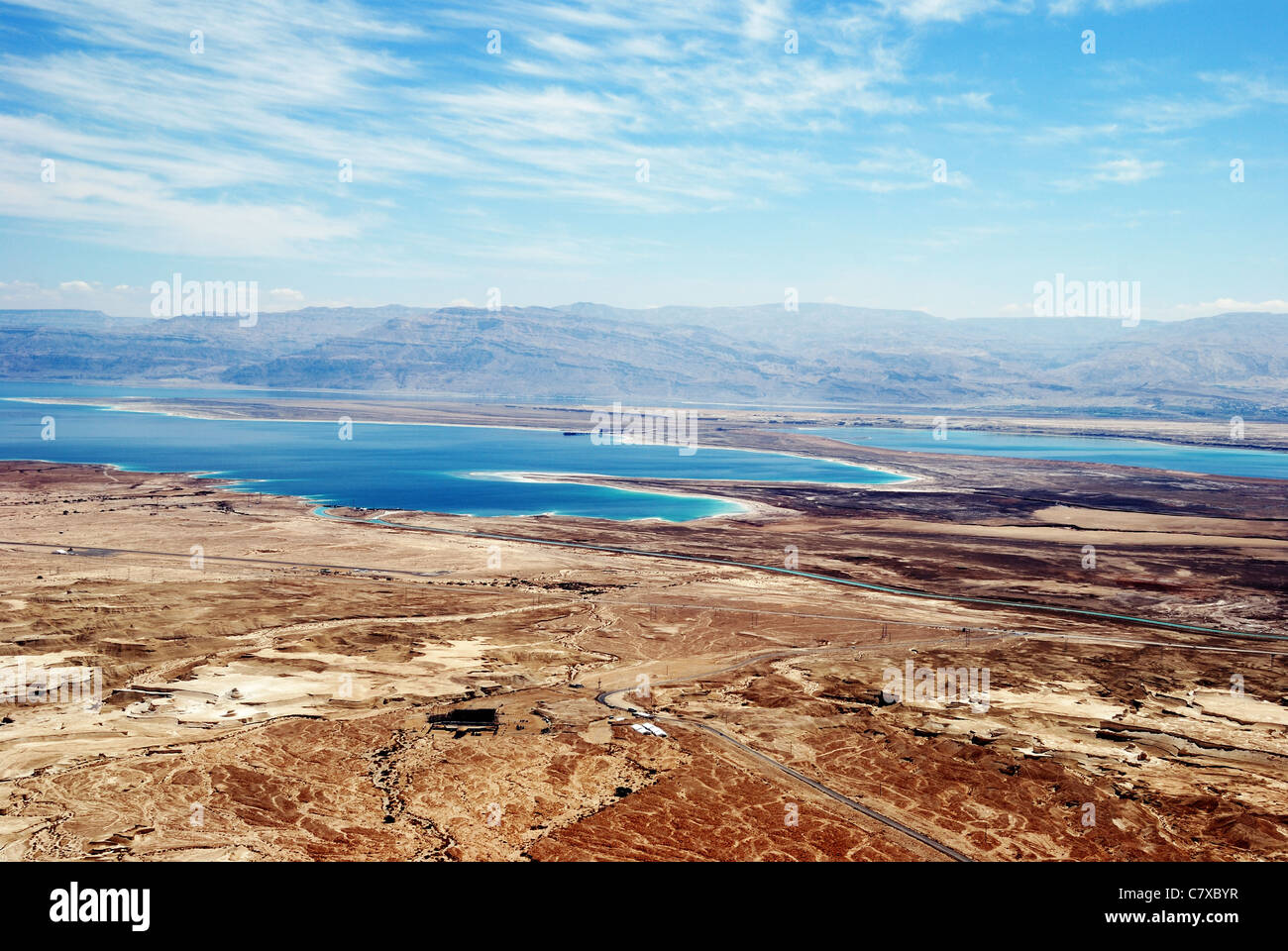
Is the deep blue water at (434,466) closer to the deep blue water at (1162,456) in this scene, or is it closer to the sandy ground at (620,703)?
the sandy ground at (620,703)

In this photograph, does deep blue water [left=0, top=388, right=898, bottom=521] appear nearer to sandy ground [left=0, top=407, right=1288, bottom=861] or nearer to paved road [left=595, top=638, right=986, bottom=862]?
sandy ground [left=0, top=407, right=1288, bottom=861]

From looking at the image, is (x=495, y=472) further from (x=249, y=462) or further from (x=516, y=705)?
(x=516, y=705)

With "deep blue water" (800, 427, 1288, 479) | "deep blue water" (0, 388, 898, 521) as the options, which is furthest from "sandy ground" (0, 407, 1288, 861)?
"deep blue water" (800, 427, 1288, 479)

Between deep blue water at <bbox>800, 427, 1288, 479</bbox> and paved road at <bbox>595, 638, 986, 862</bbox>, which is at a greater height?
deep blue water at <bbox>800, 427, 1288, 479</bbox>

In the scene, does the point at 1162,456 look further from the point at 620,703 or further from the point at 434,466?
the point at 620,703

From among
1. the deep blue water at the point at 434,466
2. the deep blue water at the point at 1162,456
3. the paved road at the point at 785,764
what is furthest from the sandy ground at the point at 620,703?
the deep blue water at the point at 1162,456
